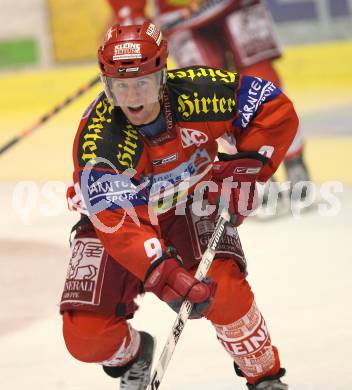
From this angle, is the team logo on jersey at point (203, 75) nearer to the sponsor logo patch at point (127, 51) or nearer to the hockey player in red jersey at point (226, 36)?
the sponsor logo patch at point (127, 51)

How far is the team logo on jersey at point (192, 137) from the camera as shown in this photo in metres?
2.96

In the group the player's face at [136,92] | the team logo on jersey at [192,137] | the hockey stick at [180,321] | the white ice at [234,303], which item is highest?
the player's face at [136,92]

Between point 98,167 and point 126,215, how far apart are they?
147 millimetres

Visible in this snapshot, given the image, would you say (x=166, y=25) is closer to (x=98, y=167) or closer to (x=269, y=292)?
(x=269, y=292)

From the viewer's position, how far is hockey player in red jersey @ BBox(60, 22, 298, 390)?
2748 millimetres

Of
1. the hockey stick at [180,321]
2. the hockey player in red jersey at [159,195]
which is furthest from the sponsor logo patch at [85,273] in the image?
the hockey stick at [180,321]

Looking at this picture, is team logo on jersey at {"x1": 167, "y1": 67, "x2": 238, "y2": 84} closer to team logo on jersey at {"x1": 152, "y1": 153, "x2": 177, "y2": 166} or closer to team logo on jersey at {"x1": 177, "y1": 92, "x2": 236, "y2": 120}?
team logo on jersey at {"x1": 177, "y1": 92, "x2": 236, "y2": 120}

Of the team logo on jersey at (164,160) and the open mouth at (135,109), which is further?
the team logo on jersey at (164,160)

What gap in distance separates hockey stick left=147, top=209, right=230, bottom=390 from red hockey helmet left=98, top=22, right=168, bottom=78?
0.48 metres

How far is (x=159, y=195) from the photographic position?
3.01 m

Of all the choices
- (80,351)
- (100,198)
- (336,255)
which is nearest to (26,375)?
(80,351)

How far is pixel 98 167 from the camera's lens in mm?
2775

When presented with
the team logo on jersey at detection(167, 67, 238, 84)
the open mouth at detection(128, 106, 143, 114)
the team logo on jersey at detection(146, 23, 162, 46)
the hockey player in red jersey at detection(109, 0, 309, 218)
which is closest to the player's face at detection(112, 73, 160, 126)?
the open mouth at detection(128, 106, 143, 114)

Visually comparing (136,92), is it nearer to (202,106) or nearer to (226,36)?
(202,106)
